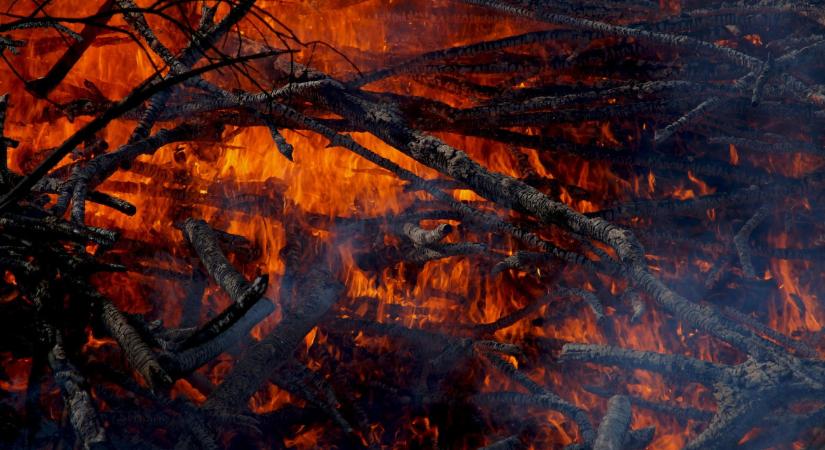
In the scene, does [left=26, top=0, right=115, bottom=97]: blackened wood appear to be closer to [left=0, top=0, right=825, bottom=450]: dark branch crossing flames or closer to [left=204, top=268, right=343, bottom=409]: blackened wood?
[left=0, top=0, right=825, bottom=450]: dark branch crossing flames

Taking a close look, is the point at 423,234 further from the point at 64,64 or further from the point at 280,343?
the point at 64,64

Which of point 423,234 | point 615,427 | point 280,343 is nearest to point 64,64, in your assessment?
point 280,343

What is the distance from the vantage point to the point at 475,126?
294 centimetres

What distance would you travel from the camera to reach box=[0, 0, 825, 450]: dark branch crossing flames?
2041 millimetres

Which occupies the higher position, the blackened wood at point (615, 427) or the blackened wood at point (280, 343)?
the blackened wood at point (280, 343)

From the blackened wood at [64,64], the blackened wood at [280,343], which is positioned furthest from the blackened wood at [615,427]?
the blackened wood at [64,64]

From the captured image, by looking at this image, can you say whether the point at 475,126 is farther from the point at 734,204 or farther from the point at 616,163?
the point at 734,204

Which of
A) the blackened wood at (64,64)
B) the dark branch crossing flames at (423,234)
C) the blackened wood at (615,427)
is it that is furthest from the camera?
the blackened wood at (64,64)

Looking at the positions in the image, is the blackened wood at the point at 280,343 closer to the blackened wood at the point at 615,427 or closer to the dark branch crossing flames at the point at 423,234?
the dark branch crossing flames at the point at 423,234

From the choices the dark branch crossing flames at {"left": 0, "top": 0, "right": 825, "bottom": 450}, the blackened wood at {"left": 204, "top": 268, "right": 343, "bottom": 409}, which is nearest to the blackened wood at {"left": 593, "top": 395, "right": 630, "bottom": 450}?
the dark branch crossing flames at {"left": 0, "top": 0, "right": 825, "bottom": 450}

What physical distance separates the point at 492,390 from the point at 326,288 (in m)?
0.78

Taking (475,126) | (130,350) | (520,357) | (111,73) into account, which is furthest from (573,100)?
(111,73)

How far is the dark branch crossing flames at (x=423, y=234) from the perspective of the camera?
6.70 feet

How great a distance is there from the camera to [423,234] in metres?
2.41
